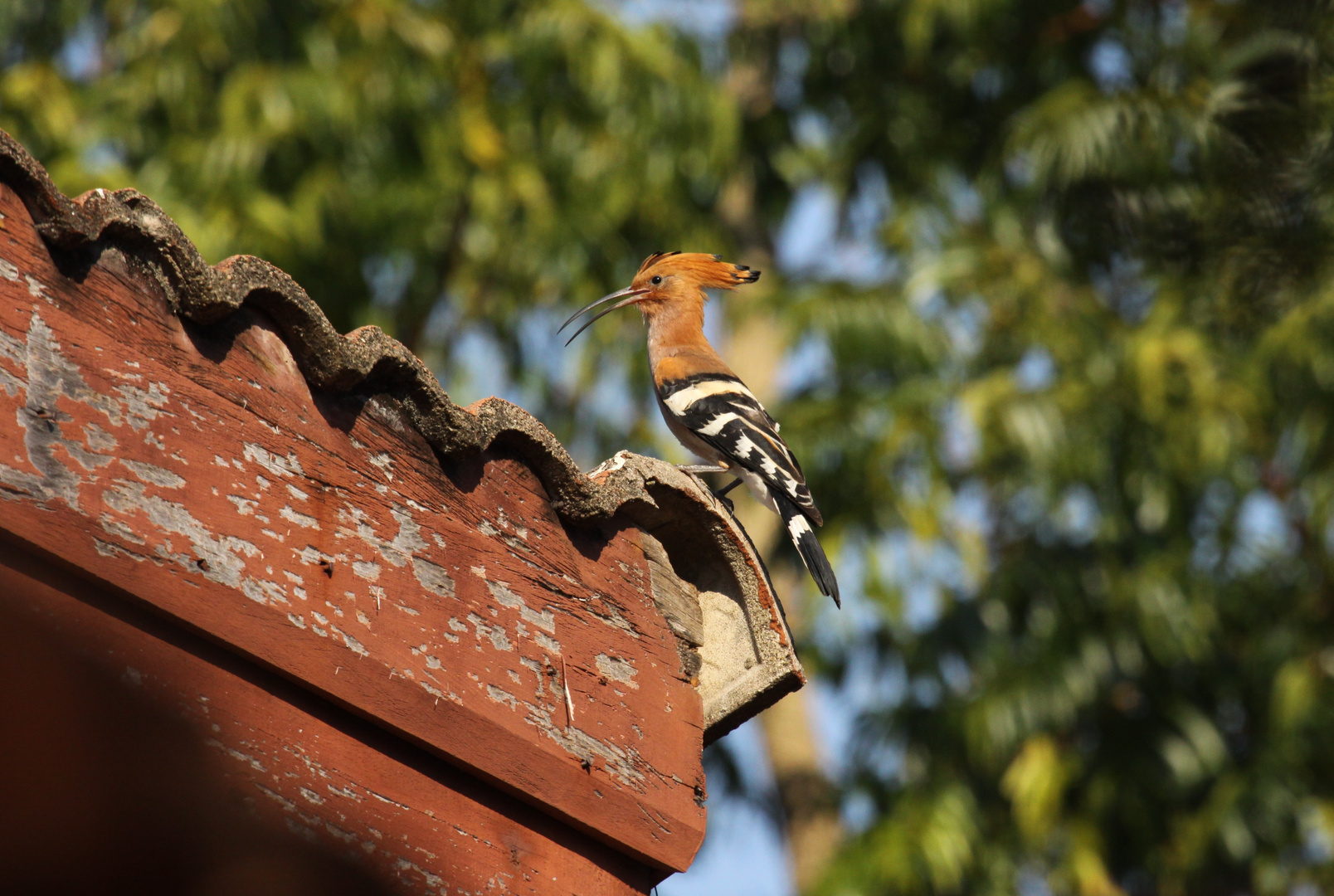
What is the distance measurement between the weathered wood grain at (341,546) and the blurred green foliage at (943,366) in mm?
4557

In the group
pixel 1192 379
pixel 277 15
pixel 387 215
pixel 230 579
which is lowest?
pixel 230 579

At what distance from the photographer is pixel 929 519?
23.7ft

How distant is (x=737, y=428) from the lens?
4758 millimetres

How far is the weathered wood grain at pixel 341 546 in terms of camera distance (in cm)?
145

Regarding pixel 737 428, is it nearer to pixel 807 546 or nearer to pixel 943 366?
pixel 807 546

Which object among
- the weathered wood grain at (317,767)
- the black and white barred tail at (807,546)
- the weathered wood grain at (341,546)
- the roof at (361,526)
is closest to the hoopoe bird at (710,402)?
the black and white barred tail at (807,546)

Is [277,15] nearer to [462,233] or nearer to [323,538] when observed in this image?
[462,233]

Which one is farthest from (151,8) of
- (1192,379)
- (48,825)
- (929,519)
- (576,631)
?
(48,825)

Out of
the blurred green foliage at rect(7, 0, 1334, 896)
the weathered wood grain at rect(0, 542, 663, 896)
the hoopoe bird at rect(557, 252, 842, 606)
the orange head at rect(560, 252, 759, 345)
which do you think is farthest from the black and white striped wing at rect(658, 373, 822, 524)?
the weathered wood grain at rect(0, 542, 663, 896)

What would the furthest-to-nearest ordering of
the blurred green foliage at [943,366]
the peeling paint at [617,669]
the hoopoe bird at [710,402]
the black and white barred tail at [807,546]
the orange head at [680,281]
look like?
the blurred green foliage at [943,366]
the orange head at [680,281]
the hoopoe bird at [710,402]
the black and white barred tail at [807,546]
the peeling paint at [617,669]

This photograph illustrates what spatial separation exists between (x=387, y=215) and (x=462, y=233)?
0.94 metres

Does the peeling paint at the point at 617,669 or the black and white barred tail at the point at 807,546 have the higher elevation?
the black and white barred tail at the point at 807,546

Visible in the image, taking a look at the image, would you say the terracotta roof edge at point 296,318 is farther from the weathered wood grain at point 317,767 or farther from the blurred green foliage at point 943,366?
the blurred green foliage at point 943,366

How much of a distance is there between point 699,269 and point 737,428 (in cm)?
118
